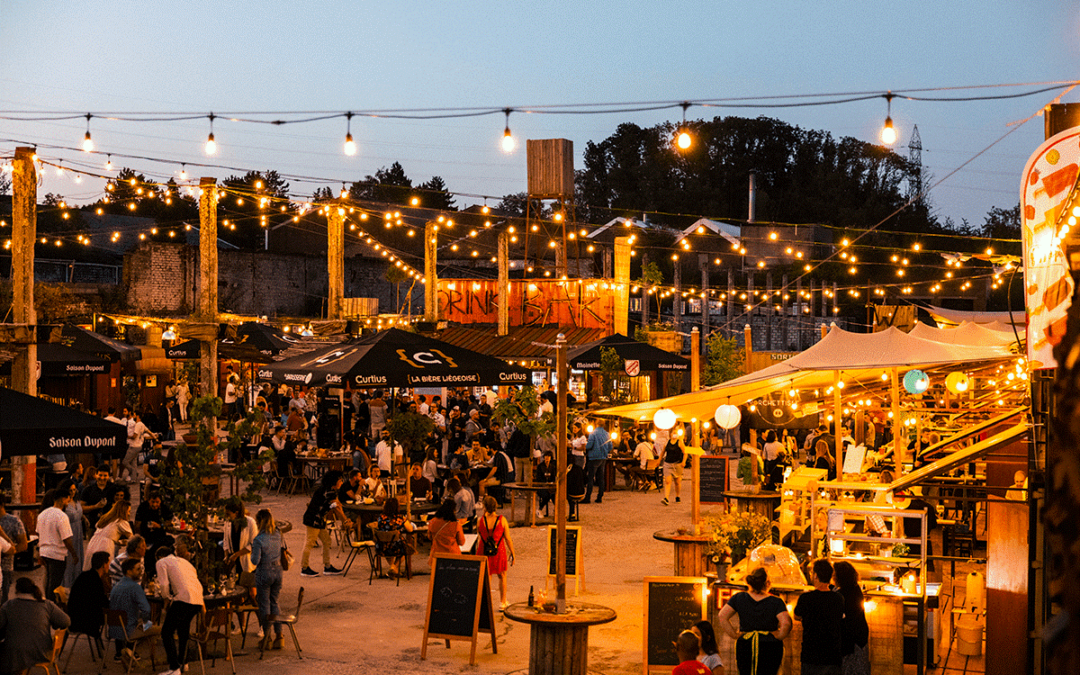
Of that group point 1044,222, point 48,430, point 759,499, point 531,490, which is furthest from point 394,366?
point 1044,222

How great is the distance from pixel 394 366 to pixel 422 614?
10.9 feet

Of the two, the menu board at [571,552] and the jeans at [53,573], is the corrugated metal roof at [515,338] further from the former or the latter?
the jeans at [53,573]

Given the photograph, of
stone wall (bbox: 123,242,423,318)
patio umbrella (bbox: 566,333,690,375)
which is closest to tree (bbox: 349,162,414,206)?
stone wall (bbox: 123,242,423,318)

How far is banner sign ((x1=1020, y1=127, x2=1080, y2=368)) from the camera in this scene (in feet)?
18.2

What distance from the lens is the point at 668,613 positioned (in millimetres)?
8734

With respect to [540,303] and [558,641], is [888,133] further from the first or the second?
[540,303]

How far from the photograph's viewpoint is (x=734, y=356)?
31359 mm

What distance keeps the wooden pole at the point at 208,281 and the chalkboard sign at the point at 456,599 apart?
6731 millimetres

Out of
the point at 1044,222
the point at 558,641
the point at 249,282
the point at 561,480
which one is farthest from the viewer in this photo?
the point at 249,282

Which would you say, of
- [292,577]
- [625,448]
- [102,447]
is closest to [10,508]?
[292,577]

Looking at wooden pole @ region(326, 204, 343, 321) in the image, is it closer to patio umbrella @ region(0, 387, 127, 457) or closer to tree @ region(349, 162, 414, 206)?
patio umbrella @ region(0, 387, 127, 457)

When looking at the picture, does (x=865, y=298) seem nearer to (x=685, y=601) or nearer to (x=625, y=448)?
(x=625, y=448)

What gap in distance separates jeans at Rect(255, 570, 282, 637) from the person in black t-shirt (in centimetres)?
484

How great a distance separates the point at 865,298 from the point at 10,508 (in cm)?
3870
